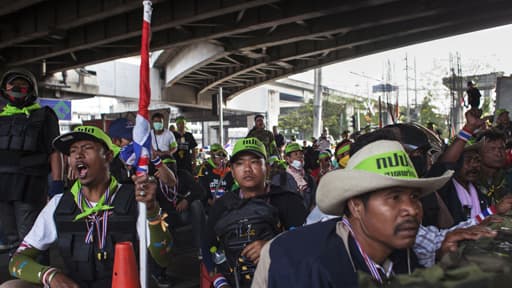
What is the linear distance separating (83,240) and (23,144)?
216 centimetres

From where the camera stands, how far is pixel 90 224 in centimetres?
314

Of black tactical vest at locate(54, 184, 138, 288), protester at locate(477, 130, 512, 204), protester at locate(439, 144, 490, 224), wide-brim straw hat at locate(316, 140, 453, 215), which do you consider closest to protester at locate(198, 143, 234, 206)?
protester at locate(477, 130, 512, 204)

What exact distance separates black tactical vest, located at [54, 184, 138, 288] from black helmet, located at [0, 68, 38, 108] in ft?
6.91

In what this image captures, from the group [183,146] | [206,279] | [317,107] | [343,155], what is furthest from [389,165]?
[317,107]

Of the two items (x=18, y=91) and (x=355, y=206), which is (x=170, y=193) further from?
(x=355, y=206)

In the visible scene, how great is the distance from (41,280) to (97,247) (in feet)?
1.26

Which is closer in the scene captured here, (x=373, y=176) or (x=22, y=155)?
(x=373, y=176)

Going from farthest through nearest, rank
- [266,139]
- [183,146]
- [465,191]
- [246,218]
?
[183,146], [266,139], [465,191], [246,218]

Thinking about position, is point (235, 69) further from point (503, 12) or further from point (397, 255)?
point (397, 255)

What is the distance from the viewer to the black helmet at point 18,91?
15.6 ft

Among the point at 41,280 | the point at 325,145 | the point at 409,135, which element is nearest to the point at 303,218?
the point at 409,135

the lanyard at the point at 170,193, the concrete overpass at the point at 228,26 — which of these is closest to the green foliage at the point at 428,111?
the concrete overpass at the point at 228,26

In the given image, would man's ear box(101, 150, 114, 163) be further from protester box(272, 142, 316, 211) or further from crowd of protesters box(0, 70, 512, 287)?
protester box(272, 142, 316, 211)

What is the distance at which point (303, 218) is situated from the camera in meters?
3.77
